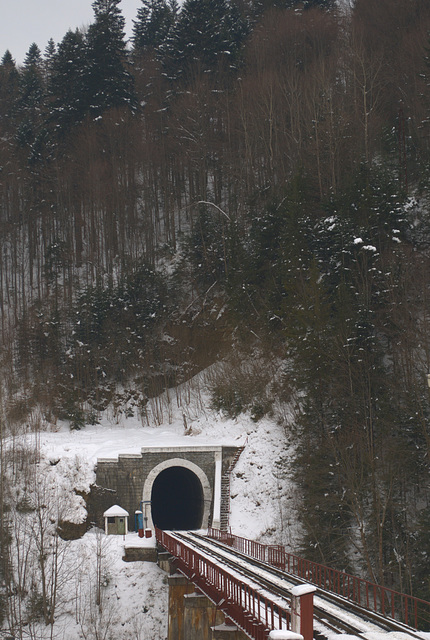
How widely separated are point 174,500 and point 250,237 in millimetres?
15549

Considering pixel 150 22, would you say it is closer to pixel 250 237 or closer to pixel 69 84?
pixel 69 84

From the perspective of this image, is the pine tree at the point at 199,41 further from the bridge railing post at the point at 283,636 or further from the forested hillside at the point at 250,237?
the bridge railing post at the point at 283,636

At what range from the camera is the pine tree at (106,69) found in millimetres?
49812

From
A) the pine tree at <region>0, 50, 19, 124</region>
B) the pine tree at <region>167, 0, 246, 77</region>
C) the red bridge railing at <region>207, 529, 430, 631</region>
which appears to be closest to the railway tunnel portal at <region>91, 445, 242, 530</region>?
the red bridge railing at <region>207, 529, 430, 631</region>

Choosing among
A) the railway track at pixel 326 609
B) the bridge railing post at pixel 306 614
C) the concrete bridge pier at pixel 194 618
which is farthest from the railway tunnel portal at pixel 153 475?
the bridge railing post at pixel 306 614

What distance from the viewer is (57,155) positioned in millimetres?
50281

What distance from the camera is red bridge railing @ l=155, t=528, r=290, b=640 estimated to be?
32.8ft

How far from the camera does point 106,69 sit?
50.1m

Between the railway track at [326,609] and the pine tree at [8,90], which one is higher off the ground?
the pine tree at [8,90]

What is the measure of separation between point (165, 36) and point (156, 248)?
22565 mm

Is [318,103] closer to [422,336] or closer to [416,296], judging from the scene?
[416,296]

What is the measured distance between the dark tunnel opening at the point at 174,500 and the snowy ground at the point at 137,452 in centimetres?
234

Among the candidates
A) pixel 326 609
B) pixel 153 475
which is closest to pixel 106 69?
pixel 153 475

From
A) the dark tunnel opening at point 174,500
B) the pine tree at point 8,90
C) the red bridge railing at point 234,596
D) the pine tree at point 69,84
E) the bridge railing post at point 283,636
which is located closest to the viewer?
the bridge railing post at point 283,636
